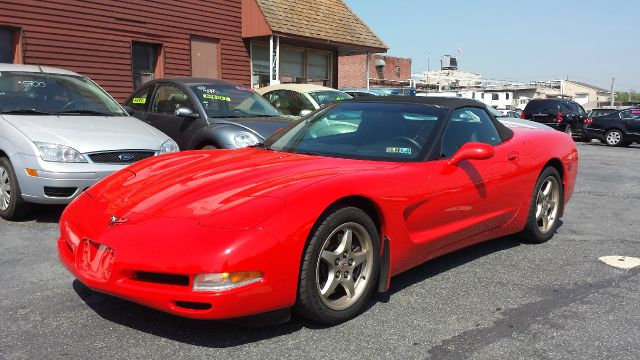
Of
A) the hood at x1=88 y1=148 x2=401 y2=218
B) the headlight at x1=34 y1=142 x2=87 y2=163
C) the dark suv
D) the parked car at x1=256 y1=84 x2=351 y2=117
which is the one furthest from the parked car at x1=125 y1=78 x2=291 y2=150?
the dark suv

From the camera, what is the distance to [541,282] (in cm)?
405

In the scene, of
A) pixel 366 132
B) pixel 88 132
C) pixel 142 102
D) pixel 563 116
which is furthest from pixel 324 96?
pixel 563 116

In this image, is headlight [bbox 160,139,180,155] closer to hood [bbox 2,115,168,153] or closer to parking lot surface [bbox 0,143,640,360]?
hood [bbox 2,115,168,153]

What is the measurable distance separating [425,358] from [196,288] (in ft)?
3.77

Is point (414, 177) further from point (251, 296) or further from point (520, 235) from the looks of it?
point (520, 235)

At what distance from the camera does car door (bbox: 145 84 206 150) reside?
288 inches

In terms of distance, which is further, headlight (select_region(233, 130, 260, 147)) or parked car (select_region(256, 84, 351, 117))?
parked car (select_region(256, 84, 351, 117))

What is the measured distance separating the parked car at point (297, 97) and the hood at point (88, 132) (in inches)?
182

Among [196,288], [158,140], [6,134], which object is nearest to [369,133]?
[196,288]

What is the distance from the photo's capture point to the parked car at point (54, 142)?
17.0 feet

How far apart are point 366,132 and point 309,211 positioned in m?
1.32

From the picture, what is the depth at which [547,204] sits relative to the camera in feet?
16.9

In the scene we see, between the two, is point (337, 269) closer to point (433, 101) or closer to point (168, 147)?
point (433, 101)

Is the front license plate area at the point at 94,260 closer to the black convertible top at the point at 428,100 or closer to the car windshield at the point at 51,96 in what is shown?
the black convertible top at the point at 428,100
